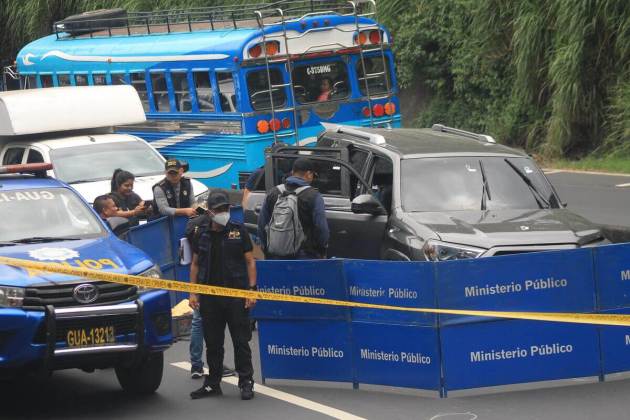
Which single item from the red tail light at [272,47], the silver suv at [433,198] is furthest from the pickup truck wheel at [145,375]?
the red tail light at [272,47]

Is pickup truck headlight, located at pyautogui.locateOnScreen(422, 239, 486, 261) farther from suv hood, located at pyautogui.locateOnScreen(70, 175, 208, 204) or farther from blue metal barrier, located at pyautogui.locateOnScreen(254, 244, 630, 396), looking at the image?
suv hood, located at pyautogui.locateOnScreen(70, 175, 208, 204)

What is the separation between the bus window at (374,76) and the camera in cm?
1988

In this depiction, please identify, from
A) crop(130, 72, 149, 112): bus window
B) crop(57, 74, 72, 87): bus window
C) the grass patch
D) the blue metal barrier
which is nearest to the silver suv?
the blue metal barrier

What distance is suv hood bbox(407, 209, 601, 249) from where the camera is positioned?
10219mm

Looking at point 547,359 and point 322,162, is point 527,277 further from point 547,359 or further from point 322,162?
point 322,162

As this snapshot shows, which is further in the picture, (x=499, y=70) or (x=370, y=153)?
(x=499, y=70)

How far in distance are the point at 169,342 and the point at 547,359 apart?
288 cm

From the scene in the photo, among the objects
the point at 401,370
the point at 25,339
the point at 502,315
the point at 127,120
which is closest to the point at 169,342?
the point at 25,339

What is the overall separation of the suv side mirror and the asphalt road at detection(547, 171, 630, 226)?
6.44 m

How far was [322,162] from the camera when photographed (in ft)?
41.2

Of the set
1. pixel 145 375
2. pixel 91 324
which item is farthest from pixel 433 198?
pixel 91 324

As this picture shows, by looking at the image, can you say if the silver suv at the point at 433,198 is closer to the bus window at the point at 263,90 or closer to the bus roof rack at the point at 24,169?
the bus roof rack at the point at 24,169

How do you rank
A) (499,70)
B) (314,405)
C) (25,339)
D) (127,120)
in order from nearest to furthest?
(25,339) < (314,405) < (127,120) < (499,70)

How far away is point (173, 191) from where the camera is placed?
1335 centimetres
